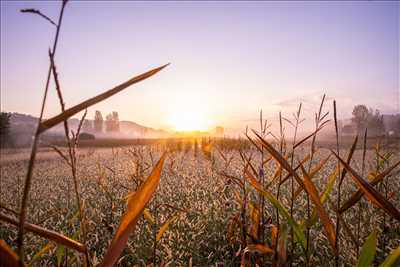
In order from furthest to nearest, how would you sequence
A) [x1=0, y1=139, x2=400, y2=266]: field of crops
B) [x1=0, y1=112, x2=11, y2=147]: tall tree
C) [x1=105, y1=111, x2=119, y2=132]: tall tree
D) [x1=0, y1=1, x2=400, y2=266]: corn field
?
[x1=105, y1=111, x2=119, y2=132]: tall tree
[x1=0, y1=112, x2=11, y2=147]: tall tree
[x1=0, y1=139, x2=400, y2=266]: field of crops
[x1=0, y1=1, x2=400, y2=266]: corn field

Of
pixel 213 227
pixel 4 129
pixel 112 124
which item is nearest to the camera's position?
pixel 213 227

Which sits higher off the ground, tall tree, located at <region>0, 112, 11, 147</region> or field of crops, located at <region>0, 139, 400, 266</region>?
tall tree, located at <region>0, 112, 11, 147</region>

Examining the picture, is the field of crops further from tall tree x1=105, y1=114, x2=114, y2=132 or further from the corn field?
tall tree x1=105, y1=114, x2=114, y2=132

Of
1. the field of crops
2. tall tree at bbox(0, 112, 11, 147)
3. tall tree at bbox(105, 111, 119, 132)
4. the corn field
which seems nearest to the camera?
the corn field

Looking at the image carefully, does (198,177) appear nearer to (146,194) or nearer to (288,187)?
(288,187)

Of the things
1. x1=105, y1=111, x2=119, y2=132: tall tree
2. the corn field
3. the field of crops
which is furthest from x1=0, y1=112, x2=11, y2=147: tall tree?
x1=105, y1=111, x2=119, y2=132: tall tree

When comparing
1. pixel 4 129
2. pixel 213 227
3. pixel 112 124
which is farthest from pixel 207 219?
pixel 112 124

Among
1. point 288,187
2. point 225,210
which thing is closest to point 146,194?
point 225,210

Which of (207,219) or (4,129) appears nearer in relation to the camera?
(207,219)

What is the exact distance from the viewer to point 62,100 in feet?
1.27

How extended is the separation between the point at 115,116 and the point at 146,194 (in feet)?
321

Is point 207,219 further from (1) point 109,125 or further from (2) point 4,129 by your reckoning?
(1) point 109,125

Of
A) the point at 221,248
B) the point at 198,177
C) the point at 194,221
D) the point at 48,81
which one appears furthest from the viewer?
the point at 198,177

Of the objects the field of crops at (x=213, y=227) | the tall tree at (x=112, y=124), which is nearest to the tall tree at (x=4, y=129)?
the field of crops at (x=213, y=227)
